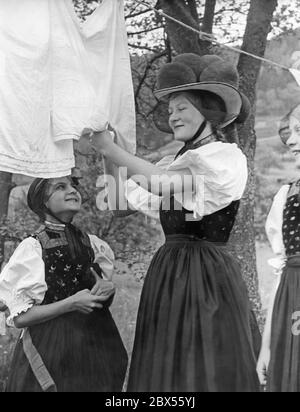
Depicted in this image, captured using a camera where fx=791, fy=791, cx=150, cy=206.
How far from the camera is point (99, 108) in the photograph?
2.50 meters

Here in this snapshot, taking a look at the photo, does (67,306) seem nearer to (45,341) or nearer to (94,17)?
(45,341)

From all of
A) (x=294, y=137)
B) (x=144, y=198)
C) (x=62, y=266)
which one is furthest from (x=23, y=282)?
(x=294, y=137)

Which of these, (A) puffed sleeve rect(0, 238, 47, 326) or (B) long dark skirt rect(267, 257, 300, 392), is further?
(A) puffed sleeve rect(0, 238, 47, 326)

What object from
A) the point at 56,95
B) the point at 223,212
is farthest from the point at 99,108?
the point at 223,212

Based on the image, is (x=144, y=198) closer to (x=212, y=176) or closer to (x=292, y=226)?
(x=212, y=176)

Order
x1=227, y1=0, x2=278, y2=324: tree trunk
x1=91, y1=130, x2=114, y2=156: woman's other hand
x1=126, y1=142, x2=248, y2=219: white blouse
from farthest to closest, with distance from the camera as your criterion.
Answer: x1=227, y1=0, x2=278, y2=324: tree trunk
x1=91, y1=130, x2=114, y2=156: woman's other hand
x1=126, y1=142, x2=248, y2=219: white blouse

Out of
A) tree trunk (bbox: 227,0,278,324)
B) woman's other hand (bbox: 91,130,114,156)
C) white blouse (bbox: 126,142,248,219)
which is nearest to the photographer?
white blouse (bbox: 126,142,248,219)

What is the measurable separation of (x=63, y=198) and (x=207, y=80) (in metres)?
0.62

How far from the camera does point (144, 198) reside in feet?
8.59

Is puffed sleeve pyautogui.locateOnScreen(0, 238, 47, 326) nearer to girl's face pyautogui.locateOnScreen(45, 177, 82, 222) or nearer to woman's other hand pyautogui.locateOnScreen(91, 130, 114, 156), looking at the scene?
girl's face pyautogui.locateOnScreen(45, 177, 82, 222)

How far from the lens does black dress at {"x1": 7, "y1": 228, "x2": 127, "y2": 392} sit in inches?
100

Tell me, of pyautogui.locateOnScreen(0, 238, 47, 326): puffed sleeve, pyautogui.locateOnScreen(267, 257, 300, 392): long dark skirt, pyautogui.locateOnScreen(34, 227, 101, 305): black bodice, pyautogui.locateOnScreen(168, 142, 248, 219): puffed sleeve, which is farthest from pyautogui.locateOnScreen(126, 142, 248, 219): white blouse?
pyautogui.locateOnScreen(0, 238, 47, 326): puffed sleeve

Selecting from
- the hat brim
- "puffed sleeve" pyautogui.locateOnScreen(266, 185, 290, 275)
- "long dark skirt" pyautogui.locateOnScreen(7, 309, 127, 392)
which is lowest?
"long dark skirt" pyautogui.locateOnScreen(7, 309, 127, 392)

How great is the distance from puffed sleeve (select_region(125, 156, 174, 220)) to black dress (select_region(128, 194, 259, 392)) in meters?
0.10
